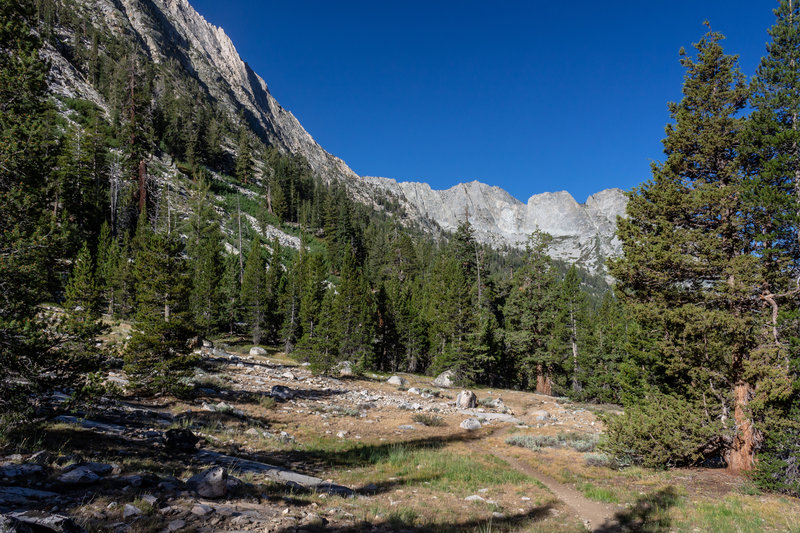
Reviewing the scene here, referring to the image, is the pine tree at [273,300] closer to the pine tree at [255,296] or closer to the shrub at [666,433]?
the pine tree at [255,296]

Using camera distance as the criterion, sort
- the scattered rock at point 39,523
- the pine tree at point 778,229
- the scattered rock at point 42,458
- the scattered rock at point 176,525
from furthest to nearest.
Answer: the pine tree at point 778,229 < the scattered rock at point 42,458 < the scattered rock at point 176,525 < the scattered rock at point 39,523

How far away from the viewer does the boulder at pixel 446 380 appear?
3797 cm

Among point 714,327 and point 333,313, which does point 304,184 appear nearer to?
point 333,313

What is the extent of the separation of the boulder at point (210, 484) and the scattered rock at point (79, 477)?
4.95 feet

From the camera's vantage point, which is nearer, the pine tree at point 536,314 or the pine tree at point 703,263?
the pine tree at point 703,263

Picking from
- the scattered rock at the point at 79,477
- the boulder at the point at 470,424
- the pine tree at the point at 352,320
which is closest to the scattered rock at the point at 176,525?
the scattered rock at the point at 79,477

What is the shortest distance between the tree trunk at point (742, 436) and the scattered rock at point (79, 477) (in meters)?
16.5

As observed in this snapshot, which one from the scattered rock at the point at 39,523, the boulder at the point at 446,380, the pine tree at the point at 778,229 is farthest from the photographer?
the boulder at the point at 446,380

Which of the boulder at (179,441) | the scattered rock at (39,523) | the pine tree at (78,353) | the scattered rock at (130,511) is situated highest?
the pine tree at (78,353)

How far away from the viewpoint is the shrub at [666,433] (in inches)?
466

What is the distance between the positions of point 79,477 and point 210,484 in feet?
6.57

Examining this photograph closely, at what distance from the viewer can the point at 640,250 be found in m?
13.8

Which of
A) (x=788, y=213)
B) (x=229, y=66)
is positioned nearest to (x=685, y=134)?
(x=788, y=213)

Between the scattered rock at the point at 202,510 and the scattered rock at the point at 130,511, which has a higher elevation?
the scattered rock at the point at 130,511
